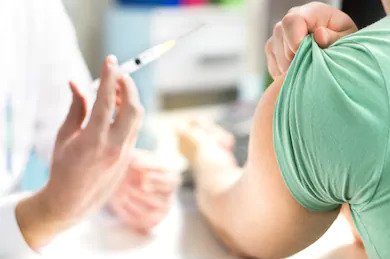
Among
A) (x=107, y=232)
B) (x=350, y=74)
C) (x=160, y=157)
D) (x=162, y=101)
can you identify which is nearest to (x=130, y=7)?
(x=162, y=101)

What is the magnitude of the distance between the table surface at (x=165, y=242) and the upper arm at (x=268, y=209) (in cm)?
2

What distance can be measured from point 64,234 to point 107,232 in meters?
0.06

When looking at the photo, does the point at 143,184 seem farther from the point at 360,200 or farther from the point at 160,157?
the point at 360,200

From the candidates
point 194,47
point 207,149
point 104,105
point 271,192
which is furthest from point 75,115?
point 194,47

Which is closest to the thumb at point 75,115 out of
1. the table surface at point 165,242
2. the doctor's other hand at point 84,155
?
the doctor's other hand at point 84,155

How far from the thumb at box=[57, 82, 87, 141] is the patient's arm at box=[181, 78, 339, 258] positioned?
0.12m

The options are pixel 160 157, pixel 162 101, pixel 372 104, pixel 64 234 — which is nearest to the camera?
pixel 372 104

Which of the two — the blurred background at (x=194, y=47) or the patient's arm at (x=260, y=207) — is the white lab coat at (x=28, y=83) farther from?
the patient's arm at (x=260, y=207)

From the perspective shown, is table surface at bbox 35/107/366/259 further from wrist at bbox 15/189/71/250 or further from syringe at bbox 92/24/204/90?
syringe at bbox 92/24/204/90

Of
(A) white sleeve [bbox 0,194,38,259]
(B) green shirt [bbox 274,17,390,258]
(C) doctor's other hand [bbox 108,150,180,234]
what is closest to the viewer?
(B) green shirt [bbox 274,17,390,258]

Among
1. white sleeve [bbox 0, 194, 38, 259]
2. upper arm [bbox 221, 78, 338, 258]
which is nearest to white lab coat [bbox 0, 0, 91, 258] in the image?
white sleeve [bbox 0, 194, 38, 259]

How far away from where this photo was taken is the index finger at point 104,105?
1.33 feet

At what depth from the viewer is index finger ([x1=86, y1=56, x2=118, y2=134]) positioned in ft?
1.33

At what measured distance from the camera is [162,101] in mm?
966
